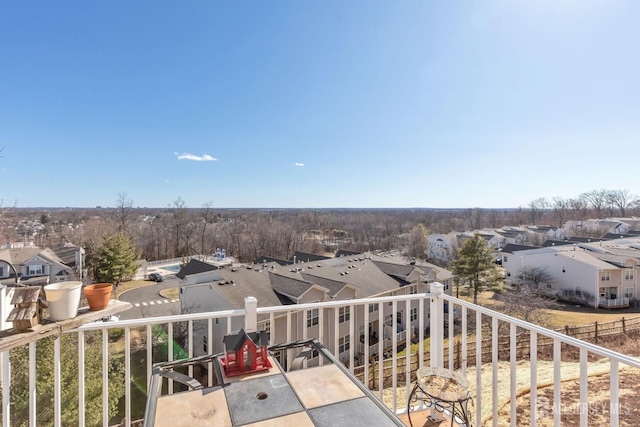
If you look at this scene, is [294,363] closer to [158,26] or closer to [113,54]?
[158,26]

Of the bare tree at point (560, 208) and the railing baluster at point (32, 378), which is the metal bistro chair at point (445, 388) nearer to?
the railing baluster at point (32, 378)

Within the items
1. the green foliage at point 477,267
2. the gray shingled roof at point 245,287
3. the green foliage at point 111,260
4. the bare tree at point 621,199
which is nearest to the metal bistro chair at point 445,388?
the gray shingled roof at point 245,287

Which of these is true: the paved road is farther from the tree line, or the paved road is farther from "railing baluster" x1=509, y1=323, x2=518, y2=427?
"railing baluster" x1=509, y1=323, x2=518, y2=427

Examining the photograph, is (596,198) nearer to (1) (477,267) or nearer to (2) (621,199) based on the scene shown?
(2) (621,199)

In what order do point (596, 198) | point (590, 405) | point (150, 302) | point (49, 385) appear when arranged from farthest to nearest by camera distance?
1. point (596, 198)
2. point (150, 302)
3. point (49, 385)
4. point (590, 405)

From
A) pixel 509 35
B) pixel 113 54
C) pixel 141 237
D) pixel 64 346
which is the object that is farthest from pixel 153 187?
pixel 509 35

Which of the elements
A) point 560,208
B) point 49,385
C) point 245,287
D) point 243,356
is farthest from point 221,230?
point 560,208

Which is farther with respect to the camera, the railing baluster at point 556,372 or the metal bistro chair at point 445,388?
the metal bistro chair at point 445,388
